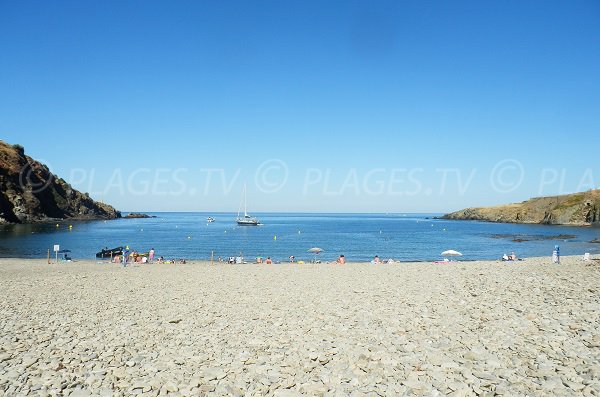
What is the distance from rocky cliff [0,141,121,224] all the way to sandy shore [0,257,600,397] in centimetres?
11395

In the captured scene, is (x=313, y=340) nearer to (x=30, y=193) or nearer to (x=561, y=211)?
(x=30, y=193)

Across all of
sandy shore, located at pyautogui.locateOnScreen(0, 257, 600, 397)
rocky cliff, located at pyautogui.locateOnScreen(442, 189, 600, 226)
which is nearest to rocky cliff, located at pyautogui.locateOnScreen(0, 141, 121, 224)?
sandy shore, located at pyautogui.locateOnScreen(0, 257, 600, 397)

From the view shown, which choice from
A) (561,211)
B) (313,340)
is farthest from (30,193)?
(561,211)

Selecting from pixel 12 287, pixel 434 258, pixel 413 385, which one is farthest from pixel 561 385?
pixel 434 258

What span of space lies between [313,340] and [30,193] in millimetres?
140851

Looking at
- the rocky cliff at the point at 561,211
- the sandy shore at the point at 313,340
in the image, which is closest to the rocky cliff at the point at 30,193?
the sandy shore at the point at 313,340

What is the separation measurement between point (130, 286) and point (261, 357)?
1557 centimetres

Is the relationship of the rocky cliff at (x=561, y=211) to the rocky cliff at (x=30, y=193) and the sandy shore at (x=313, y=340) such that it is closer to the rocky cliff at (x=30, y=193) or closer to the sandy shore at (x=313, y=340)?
the sandy shore at (x=313, y=340)

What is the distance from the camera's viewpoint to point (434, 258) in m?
56.8

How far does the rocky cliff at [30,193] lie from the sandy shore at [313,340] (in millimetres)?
113949

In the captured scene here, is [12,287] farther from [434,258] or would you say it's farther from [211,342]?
[434,258]

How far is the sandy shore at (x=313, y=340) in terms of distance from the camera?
8.93 m

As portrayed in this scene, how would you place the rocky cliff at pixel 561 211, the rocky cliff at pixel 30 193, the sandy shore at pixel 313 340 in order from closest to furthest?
the sandy shore at pixel 313 340
the rocky cliff at pixel 30 193
the rocky cliff at pixel 561 211

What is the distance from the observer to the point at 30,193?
12519 centimetres
